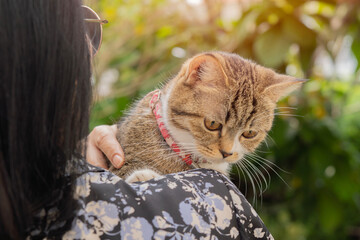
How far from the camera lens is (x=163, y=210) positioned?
31.9 inches

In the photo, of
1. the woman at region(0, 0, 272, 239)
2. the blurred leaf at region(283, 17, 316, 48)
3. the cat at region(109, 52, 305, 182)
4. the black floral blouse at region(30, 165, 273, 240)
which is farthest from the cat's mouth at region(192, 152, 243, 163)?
the blurred leaf at region(283, 17, 316, 48)

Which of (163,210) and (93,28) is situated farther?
(93,28)

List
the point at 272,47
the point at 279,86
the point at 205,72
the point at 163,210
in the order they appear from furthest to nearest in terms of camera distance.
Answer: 1. the point at 272,47
2. the point at 279,86
3. the point at 205,72
4. the point at 163,210

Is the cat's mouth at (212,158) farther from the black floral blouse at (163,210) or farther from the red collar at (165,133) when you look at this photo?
the black floral blouse at (163,210)

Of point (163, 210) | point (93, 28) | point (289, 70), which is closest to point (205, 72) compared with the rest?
point (93, 28)

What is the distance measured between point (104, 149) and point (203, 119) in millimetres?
364

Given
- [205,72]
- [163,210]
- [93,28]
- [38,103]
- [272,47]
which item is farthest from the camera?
[272,47]

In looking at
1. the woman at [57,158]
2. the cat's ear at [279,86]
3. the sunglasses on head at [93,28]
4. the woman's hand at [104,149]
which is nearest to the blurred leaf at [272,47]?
the cat's ear at [279,86]

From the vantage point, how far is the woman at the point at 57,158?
657 mm

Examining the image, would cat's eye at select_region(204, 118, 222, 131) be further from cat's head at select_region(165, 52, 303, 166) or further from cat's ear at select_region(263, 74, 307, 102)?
cat's ear at select_region(263, 74, 307, 102)

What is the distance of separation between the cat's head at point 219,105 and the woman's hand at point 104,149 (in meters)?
0.21

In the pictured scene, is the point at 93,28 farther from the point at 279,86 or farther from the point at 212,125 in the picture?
the point at 279,86

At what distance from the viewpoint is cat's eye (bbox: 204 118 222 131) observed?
130 centimetres

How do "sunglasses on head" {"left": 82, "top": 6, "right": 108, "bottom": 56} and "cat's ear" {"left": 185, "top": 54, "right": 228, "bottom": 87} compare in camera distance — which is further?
"cat's ear" {"left": 185, "top": 54, "right": 228, "bottom": 87}
